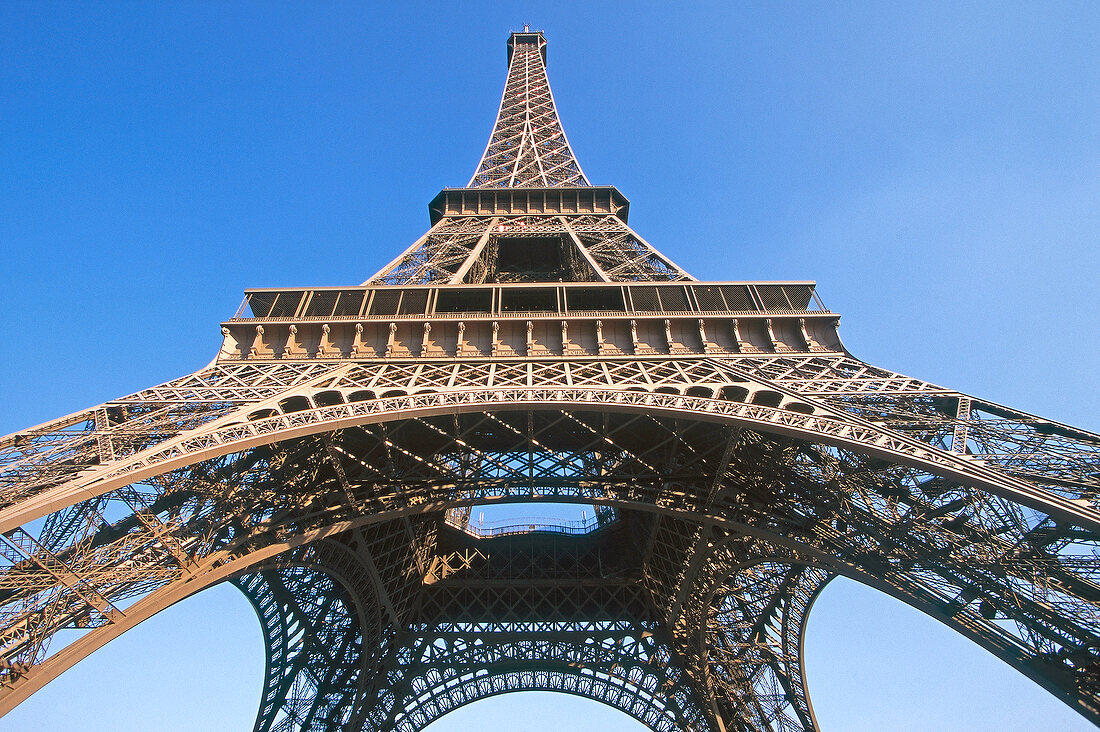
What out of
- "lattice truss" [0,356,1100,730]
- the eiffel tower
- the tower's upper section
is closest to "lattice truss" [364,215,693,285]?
the eiffel tower

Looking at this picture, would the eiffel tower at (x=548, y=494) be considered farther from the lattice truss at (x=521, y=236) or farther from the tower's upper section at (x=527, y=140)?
the tower's upper section at (x=527, y=140)

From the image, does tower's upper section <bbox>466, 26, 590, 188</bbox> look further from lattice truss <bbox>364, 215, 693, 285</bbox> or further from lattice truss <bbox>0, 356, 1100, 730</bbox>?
lattice truss <bbox>0, 356, 1100, 730</bbox>

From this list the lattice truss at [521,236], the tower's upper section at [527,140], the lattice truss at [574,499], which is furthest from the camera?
the tower's upper section at [527,140]

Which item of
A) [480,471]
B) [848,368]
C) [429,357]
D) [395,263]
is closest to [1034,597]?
[848,368]

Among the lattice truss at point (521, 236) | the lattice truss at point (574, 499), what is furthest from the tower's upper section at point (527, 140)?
the lattice truss at point (574, 499)

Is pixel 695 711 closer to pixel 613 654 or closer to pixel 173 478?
pixel 613 654

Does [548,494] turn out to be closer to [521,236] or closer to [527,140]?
[521,236]
